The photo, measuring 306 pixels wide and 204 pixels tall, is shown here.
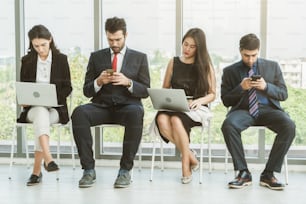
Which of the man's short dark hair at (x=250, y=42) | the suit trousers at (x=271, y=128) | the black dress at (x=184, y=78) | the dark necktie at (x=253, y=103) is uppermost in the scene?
the man's short dark hair at (x=250, y=42)

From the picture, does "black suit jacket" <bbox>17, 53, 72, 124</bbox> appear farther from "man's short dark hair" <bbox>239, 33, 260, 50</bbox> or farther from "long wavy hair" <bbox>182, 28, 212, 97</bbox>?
"man's short dark hair" <bbox>239, 33, 260, 50</bbox>

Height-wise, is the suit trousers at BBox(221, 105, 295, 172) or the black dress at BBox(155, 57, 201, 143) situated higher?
the black dress at BBox(155, 57, 201, 143)

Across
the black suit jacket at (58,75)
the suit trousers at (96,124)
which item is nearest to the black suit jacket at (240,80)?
the suit trousers at (96,124)

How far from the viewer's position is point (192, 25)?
4.10 metres

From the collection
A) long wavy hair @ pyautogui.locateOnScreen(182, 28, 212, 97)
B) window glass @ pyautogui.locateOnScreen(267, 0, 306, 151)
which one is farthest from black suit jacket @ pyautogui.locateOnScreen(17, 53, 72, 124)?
window glass @ pyautogui.locateOnScreen(267, 0, 306, 151)

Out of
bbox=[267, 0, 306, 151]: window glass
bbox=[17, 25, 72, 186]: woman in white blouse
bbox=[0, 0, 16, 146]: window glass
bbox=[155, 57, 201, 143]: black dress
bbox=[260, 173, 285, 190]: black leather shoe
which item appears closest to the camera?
bbox=[260, 173, 285, 190]: black leather shoe

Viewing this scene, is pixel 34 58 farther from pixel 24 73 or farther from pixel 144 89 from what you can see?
pixel 144 89

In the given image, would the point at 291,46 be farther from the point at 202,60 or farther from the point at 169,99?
the point at 169,99

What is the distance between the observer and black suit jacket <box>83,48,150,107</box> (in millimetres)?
3781

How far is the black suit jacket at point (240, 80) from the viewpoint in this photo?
368cm

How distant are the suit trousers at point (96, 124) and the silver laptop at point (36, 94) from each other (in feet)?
0.71

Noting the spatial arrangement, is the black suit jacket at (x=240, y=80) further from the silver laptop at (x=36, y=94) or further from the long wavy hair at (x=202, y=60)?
the silver laptop at (x=36, y=94)

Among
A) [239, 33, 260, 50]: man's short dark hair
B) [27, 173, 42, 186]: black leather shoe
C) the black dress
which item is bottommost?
[27, 173, 42, 186]: black leather shoe

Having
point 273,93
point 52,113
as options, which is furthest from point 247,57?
point 52,113
